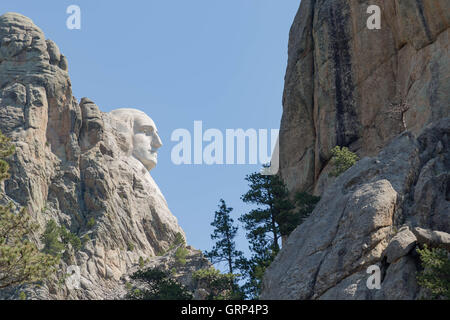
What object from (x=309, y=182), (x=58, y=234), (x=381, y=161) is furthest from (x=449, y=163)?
(x=58, y=234)

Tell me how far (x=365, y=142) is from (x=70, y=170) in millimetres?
53219

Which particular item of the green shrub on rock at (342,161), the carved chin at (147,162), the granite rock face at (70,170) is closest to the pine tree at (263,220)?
the green shrub on rock at (342,161)

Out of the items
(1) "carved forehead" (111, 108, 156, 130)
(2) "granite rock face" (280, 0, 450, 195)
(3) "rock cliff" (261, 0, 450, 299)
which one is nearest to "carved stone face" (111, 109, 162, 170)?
(1) "carved forehead" (111, 108, 156, 130)

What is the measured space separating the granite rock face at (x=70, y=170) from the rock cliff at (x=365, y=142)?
3601 cm

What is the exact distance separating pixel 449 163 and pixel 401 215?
4.64 meters

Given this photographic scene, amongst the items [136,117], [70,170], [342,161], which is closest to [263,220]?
[342,161]

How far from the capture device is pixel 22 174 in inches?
3551

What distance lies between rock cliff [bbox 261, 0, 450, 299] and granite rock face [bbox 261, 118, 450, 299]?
5 centimetres

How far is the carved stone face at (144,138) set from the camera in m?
116

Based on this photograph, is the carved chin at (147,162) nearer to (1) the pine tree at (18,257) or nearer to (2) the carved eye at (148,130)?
(2) the carved eye at (148,130)

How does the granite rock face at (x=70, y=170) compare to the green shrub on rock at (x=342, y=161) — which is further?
the granite rock face at (x=70, y=170)
